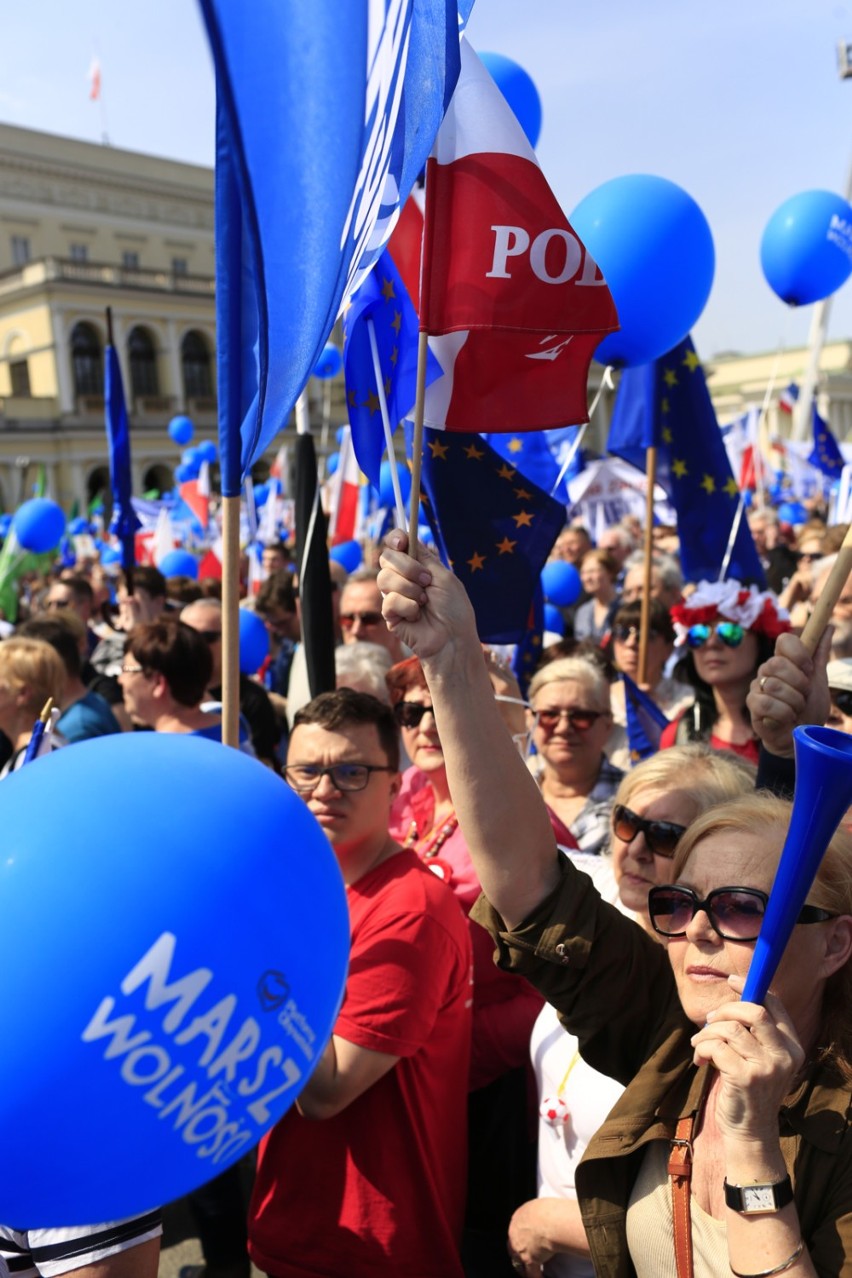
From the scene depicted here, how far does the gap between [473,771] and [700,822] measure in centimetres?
35

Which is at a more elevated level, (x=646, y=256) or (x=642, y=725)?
(x=646, y=256)

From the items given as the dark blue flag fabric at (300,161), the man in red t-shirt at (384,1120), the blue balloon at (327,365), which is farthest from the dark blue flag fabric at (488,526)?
the blue balloon at (327,365)

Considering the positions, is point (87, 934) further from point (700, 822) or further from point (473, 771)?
point (700, 822)

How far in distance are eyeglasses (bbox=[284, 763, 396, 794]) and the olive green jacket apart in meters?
0.73

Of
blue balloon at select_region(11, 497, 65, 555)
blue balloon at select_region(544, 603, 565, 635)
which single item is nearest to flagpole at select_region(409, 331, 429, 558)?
blue balloon at select_region(544, 603, 565, 635)

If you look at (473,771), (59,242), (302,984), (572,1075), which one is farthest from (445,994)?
(59,242)

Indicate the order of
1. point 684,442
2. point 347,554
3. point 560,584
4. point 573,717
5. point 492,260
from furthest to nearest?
point 347,554, point 560,584, point 684,442, point 573,717, point 492,260

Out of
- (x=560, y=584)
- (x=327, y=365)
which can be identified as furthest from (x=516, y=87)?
(x=327, y=365)

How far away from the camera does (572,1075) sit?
2275 millimetres

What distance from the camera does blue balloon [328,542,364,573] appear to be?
8.46m

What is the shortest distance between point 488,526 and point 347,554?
564cm

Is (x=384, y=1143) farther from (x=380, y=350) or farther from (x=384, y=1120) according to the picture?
(x=380, y=350)

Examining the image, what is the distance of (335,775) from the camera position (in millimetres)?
2553

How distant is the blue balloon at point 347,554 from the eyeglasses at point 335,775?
576 centimetres
